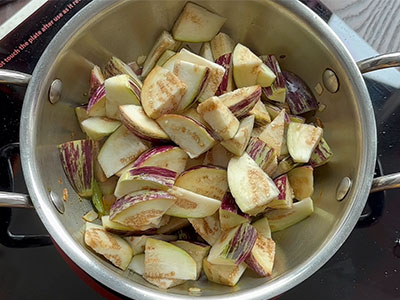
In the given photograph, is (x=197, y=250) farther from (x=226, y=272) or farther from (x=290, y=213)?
(x=290, y=213)

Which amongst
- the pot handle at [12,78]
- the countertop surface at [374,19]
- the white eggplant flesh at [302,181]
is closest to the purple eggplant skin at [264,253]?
the white eggplant flesh at [302,181]

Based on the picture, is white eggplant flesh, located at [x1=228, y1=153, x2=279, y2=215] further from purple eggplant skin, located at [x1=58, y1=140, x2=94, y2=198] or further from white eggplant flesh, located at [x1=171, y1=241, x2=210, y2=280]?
purple eggplant skin, located at [x1=58, y1=140, x2=94, y2=198]

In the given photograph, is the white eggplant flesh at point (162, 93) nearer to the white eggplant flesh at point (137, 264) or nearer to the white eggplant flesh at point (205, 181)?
the white eggplant flesh at point (205, 181)

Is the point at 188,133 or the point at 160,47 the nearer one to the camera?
the point at 188,133

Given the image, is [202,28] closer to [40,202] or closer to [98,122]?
[98,122]

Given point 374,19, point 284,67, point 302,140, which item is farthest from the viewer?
point 374,19

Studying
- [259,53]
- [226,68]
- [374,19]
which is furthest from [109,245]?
[374,19]

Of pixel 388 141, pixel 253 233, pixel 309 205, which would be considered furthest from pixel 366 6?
pixel 253 233
